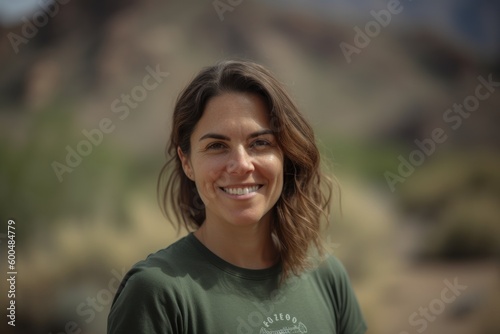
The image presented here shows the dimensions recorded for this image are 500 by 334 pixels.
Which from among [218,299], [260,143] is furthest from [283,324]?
[260,143]

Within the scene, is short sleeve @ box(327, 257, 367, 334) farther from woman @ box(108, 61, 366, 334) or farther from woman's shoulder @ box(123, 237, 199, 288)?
woman's shoulder @ box(123, 237, 199, 288)

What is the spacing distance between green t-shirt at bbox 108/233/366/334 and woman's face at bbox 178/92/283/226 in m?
0.13

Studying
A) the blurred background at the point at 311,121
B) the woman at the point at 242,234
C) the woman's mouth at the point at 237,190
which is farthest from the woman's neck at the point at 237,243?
the blurred background at the point at 311,121

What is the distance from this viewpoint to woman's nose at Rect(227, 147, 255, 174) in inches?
53.2

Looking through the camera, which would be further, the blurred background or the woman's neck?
the blurred background

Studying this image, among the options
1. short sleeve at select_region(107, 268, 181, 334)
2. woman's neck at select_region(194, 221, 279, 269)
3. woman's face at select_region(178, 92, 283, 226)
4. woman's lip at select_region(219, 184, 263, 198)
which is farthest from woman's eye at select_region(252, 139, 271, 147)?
short sleeve at select_region(107, 268, 181, 334)

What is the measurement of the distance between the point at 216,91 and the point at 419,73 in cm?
185

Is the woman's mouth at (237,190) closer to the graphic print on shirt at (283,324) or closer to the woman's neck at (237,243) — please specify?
the woman's neck at (237,243)

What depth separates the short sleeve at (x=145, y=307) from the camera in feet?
3.96

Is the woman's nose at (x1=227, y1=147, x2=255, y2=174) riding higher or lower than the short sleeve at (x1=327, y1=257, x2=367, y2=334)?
higher

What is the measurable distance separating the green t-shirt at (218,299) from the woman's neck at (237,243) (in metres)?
0.02

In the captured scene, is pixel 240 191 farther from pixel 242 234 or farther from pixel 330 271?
pixel 330 271

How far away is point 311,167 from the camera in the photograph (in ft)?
5.09

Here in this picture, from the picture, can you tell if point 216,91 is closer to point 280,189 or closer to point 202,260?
point 280,189
